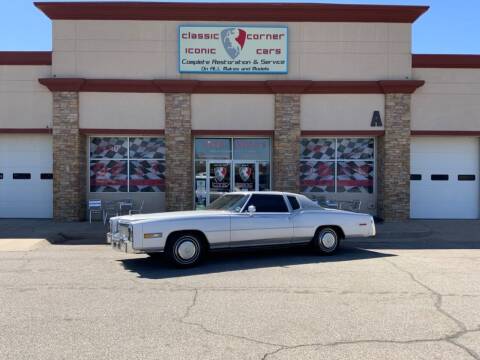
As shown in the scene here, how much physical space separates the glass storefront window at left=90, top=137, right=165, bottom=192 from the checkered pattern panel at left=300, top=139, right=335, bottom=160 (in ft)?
17.3

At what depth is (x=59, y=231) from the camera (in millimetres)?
13570

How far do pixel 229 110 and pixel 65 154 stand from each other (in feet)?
19.5

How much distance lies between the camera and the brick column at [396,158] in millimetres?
16344

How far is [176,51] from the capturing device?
53.7ft

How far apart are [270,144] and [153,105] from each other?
4452 mm

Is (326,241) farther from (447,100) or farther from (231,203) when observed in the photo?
(447,100)

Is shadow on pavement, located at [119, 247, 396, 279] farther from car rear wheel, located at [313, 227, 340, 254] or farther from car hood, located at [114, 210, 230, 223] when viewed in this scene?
car hood, located at [114, 210, 230, 223]

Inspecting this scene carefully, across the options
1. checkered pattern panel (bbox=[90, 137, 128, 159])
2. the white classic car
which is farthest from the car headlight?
checkered pattern panel (bbox=[90, 137, 128, 159])

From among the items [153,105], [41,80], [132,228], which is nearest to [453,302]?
[132,228]

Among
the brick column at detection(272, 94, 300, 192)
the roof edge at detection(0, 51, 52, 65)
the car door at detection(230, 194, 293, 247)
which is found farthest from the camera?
the roof edge at detection(0, 51, 52, 65)

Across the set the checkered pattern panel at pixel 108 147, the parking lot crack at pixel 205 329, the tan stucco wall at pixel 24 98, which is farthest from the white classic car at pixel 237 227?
the tan stucco wall at pixel 24 98

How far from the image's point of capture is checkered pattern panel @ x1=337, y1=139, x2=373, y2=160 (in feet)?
56.5

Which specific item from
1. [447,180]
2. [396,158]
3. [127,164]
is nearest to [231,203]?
[127,164]

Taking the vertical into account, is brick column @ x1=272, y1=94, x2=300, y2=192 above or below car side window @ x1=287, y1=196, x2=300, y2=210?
above
